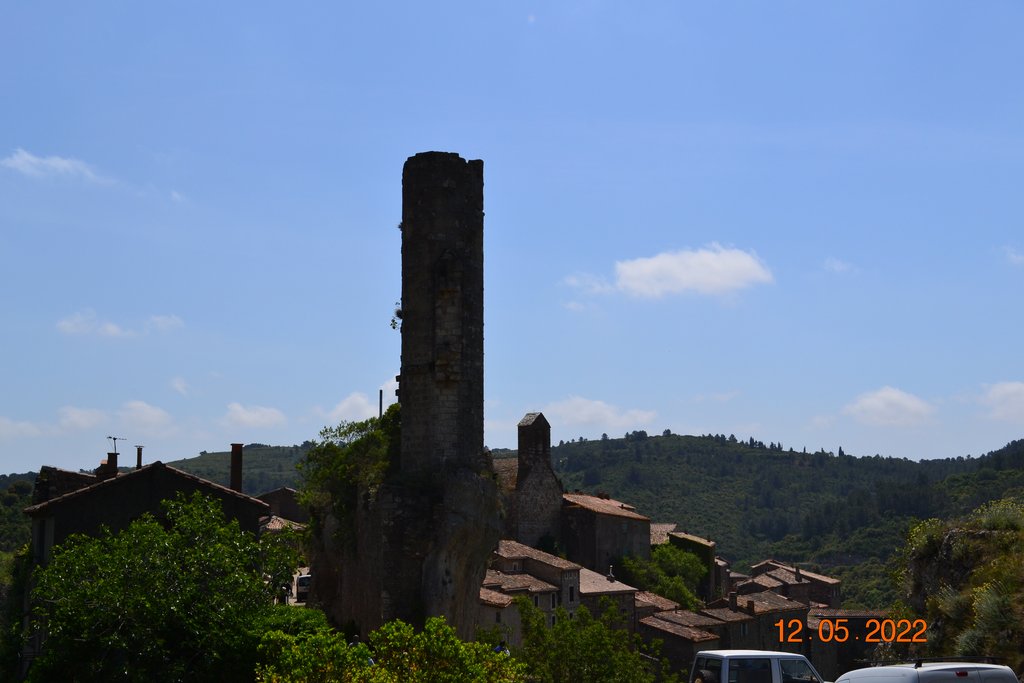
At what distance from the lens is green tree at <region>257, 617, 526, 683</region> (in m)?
15.9

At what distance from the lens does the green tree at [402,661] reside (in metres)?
→ 15.9

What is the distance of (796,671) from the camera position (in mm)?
17469

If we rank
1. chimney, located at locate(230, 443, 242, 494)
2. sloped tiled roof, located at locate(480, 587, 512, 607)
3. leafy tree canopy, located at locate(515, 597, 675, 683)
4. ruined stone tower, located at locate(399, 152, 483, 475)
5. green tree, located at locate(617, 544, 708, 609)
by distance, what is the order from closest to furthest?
ruined stone tower, located at locate(399, 152, 483, 475), leafy tree canopy, located at locate(515, 597, 675, 683), chimney, located at locate(230, 443, 242, 494), sloped tiled roof, located at locate(480, 587, 512, 607), green tree, located at locate(617, 544, 708, 609)

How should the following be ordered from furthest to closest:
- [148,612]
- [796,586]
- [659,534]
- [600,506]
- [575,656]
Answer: [796,586] → [659,534] → [600,506] → [575,656] → [148,612]

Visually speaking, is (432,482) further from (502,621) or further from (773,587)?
(773,587)

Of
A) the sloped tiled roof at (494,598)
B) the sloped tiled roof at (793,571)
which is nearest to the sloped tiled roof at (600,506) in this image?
the sloped tiled roof at (494,598)

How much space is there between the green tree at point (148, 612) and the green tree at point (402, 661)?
6152 mm

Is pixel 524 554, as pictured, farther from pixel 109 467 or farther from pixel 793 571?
pixel 793 571

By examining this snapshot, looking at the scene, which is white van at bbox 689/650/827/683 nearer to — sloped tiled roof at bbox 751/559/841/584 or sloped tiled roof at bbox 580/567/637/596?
sloped tiled roof at bbox 580/567/637/596

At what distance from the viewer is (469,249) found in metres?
31.2

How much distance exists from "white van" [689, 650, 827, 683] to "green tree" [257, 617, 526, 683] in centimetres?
293

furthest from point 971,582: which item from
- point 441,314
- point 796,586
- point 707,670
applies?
point 796,586

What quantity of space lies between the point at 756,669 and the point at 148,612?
481 inches
